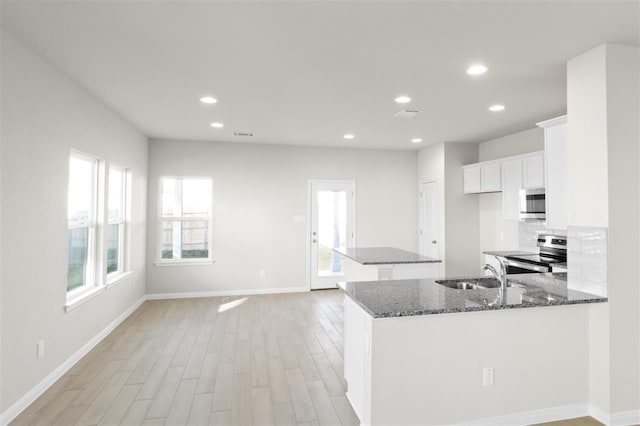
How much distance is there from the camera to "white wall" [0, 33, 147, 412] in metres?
2.40

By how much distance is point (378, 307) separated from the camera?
219 cm

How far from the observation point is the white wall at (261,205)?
5.94 metres

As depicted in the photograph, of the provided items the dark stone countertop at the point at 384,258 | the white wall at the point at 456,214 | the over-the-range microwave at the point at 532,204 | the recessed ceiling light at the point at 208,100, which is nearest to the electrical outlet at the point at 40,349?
the recessed ceiling light at the point at 208,100

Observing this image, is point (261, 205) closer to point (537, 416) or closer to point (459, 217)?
point (459, 217)

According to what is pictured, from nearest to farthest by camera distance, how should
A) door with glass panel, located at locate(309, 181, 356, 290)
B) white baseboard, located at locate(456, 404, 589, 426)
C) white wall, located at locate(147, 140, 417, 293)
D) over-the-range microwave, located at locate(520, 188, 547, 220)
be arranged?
white baseboard, located at locate(456, 404, 589, 426)
over-the-range microwave, located at locate(520, 188, 547, 220)
white wall, located at locate(147, 140, 417, 293)
door with glass panel, located at locate(309, 181, 356, 290)

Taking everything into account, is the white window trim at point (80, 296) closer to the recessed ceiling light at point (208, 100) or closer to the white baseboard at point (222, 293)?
the white baseboard at point (222, 293)

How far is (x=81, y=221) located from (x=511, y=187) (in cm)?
522

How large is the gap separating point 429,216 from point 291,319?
3231mm

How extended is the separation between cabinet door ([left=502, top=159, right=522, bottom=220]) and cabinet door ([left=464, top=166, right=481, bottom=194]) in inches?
23.9

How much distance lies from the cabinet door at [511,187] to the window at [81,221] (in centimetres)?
515

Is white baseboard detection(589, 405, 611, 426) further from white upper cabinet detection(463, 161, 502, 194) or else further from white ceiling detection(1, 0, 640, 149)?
white upper cabinet detection(463, 161, 502, 194)

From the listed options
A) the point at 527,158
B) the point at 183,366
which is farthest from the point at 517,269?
the point at 183,366

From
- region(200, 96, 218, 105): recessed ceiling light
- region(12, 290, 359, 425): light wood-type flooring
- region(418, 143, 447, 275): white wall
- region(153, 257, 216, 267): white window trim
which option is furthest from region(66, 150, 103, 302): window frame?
region(418, 143, 447, 275): white wall

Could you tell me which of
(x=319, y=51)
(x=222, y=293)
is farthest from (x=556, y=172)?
(x=222, y=293)
